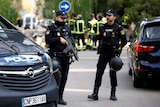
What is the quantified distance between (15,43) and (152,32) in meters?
4.11

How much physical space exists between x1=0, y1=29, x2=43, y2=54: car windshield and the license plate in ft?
2.02

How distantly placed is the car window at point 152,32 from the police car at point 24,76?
3.68 meters

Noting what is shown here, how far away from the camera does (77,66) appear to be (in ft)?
47.1

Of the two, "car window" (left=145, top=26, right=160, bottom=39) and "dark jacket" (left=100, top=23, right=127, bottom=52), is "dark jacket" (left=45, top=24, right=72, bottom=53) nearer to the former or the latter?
"dark jacket" (left=100, top=23, right=127, bottom=52)

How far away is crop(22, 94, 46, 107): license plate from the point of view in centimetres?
540

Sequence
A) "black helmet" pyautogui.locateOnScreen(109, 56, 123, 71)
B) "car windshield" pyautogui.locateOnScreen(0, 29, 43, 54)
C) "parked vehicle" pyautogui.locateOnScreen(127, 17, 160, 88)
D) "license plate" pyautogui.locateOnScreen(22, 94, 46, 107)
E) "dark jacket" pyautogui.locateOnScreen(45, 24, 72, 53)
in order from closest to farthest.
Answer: "license plate" pyautogui.locateOnScreen(22, 94, 46, 107) < "car windshield" pyautogui.locateOnScreen(0, 29, 43, 54) < "dark jacket" pyautogui.locateOnScreen(45, 24, 72, 53) < "black helmet" pyautogui.locateOnScreen(109, 56, 123, 71) < "parked vehicle" pyautogui.locateOnScreen(127, 17, 160, 88)

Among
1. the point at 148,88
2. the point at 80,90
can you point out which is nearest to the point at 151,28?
the point at 148,88

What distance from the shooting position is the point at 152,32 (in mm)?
9297

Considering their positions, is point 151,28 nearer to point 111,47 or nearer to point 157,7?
point 111,47

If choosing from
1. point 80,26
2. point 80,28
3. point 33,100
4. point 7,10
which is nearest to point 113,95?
point 33,100

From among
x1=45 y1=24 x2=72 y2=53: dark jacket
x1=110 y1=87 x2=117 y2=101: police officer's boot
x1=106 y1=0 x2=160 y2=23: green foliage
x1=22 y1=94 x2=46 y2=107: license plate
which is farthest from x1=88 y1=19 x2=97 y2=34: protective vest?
x1=22 y1=94 x2=46 y2=107: license plate

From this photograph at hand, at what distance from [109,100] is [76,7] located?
23780 millimetres

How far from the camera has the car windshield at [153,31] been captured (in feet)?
30.1

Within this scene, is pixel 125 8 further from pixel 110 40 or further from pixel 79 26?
pixel 110 40
